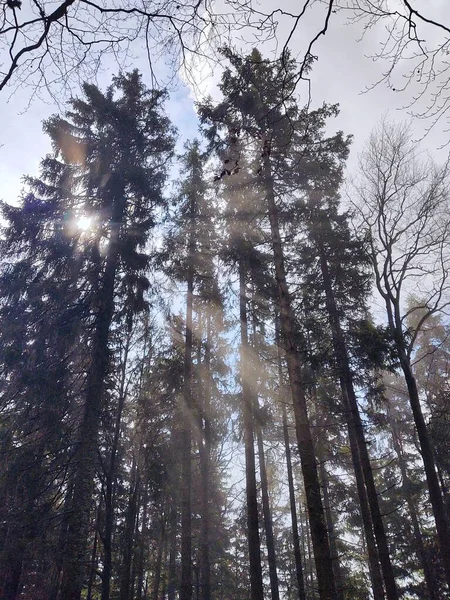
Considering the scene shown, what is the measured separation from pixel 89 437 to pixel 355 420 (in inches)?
273

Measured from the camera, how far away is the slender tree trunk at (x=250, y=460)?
32.3ft

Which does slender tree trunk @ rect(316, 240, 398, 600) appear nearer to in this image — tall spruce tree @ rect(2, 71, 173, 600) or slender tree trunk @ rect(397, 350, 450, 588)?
slender tree trunk @ rect(397, 350, 450, 588)

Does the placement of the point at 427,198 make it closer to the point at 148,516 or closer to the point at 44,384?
the point at 44,384

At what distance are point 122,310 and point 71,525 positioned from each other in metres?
5.44

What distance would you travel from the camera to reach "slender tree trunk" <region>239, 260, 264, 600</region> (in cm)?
983

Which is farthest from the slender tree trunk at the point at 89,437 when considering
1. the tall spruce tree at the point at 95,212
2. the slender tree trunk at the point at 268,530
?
the slender tree trunk at the point at 268,530

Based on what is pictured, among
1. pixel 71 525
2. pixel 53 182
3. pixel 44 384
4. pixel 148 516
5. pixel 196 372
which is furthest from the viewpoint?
pixel 148 516

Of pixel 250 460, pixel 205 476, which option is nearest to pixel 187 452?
pixel 250 460

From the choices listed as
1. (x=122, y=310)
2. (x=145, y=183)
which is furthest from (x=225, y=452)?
(x=145, y=183)

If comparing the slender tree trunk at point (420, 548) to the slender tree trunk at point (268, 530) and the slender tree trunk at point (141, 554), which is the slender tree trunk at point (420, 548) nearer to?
the slender tree trunk at point (268, 530)

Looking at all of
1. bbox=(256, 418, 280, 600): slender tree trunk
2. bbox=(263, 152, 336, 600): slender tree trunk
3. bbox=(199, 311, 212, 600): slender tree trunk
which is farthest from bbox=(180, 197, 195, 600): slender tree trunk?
bbox=(263, 152, 336, 600): slender tree trunk

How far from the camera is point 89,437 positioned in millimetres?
9188

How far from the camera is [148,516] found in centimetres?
2288

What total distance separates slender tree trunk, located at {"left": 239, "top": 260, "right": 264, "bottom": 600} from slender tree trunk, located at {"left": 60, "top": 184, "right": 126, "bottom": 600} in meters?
4.19
